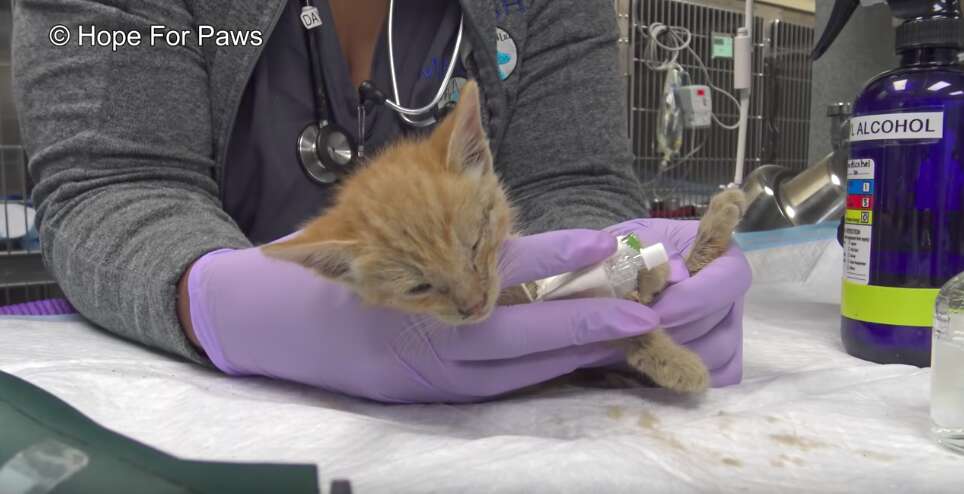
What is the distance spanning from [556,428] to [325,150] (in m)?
0.65

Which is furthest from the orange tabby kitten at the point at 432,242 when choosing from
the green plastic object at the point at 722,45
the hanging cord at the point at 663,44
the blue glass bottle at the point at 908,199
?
the green plastic object at the point at 722,45

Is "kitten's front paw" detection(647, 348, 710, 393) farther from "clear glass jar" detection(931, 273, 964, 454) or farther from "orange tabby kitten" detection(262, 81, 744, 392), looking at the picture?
"clear glass jar" detection(931, 273, 964, 454)

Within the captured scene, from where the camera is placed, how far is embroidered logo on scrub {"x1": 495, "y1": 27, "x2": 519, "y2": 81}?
119 cm

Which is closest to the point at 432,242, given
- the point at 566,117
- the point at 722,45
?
the point at 566,117

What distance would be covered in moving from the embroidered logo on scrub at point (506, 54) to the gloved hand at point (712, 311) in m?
0.53

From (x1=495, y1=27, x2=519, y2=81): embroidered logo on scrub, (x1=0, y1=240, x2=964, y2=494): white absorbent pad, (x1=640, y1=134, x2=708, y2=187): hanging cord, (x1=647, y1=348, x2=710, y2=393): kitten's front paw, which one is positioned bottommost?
(x1=0, y1=240, x2=964, y2=494): white absorbent pad

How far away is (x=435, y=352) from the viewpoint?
0.66 m

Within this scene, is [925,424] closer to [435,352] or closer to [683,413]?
[683,413]

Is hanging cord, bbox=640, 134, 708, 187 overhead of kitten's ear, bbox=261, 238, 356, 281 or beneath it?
overhead

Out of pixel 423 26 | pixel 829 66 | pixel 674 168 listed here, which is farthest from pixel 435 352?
pixel 829 66

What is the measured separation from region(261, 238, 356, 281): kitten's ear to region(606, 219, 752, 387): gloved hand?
348 millimetres

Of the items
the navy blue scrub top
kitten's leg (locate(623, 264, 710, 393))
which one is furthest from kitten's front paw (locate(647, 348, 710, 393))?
the navy blue scrub top

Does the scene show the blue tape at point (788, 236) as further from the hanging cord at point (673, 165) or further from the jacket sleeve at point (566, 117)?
the jacket sleeve at point (566, 117)

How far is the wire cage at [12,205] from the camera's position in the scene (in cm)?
135
